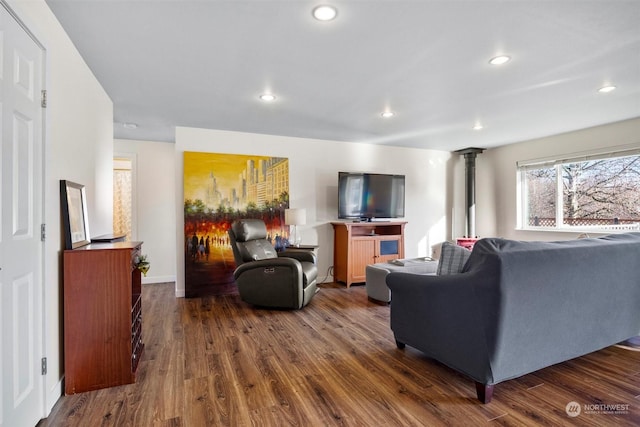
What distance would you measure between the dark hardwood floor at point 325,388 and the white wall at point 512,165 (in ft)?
9.79

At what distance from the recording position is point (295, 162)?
199 inches

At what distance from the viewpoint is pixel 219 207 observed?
14.9 ft

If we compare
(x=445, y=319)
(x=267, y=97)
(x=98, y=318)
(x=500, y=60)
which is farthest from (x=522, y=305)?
(x=267, y=97)

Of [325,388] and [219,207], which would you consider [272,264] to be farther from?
[325,388]

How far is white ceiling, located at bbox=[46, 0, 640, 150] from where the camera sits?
195 centimetres

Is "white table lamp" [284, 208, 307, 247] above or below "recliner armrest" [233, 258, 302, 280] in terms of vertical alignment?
above

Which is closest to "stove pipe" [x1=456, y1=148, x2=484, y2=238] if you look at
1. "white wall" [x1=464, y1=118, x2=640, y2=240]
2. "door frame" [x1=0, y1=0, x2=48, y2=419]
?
"white wall" [x1=464, y1=118, x2=640, y2=240]

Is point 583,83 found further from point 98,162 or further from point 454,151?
point 98,162

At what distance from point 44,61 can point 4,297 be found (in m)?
1.27

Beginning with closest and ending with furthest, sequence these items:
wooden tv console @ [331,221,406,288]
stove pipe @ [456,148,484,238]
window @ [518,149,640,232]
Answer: window @ [518,149,640,232], wooden tv console @ [331,221,406,288], stove pipe @ [456,148,484,238]

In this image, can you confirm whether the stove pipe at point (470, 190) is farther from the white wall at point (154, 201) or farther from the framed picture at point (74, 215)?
the framed picture at point (74, 215)

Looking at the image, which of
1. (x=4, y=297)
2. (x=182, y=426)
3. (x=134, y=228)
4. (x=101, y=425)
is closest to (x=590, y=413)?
(x=182, y=426)

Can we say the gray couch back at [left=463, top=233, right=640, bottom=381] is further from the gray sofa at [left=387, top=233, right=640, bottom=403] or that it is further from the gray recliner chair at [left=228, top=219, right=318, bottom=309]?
the gray recliner chair at [left=228, top=219, right=318, bottom=309]

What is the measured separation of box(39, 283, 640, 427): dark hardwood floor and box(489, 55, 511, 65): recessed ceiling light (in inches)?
90.6
